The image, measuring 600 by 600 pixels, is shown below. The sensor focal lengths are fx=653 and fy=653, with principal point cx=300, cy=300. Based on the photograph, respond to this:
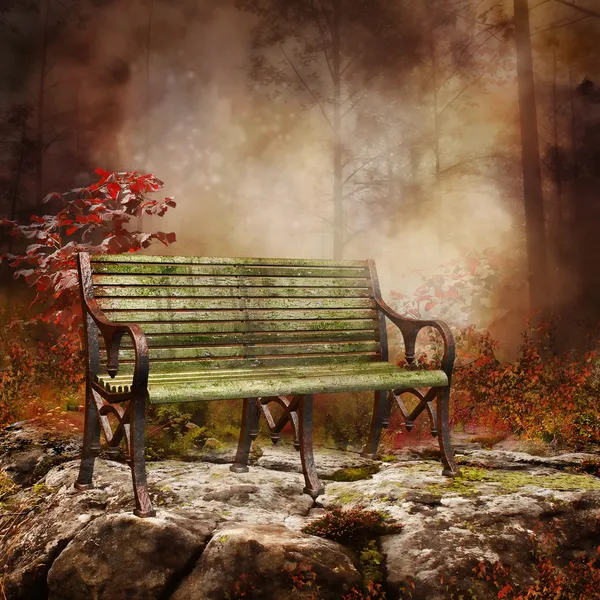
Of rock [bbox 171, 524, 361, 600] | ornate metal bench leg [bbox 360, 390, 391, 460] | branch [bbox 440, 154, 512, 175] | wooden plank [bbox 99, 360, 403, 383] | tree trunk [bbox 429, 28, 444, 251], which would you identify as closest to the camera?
rock [bbox 171, 524, 361, 600]

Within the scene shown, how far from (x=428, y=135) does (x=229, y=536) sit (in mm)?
6307

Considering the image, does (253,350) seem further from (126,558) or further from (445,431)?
(126,558)

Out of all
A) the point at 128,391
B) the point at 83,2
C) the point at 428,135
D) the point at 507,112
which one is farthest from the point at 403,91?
the point at 128,391

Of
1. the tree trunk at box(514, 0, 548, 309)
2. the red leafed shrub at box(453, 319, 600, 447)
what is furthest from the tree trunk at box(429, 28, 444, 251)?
the red leafed shrub at box(453, 319, 600, 447)

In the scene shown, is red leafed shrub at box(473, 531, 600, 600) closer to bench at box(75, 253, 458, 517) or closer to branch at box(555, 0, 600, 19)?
bench at box(75, 253, 458, 517)

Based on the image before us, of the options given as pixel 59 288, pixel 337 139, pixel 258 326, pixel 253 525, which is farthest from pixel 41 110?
pixel 253 525

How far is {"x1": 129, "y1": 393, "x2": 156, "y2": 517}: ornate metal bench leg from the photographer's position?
9.20 feet

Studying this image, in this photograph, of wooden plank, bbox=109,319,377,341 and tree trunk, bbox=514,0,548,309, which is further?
tree trunk, bbox=514,0,548,309

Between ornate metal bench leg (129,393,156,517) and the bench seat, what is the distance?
3.5 inches

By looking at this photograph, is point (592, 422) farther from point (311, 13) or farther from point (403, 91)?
point (311, 13)

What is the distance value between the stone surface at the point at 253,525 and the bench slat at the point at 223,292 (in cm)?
98

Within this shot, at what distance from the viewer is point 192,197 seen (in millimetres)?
7660

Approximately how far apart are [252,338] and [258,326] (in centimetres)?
8

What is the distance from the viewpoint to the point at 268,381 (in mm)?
3051
